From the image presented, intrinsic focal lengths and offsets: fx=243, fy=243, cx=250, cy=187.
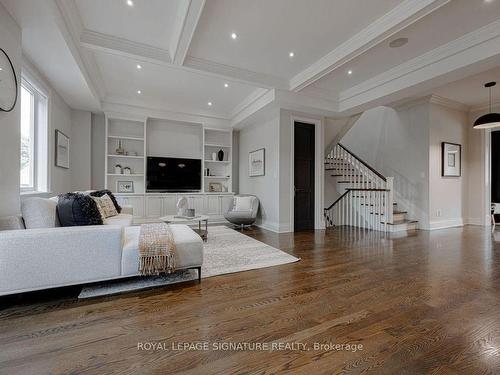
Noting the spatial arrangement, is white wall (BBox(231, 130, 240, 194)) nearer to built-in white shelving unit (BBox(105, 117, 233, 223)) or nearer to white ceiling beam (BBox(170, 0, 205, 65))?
built-in white shelving unit (BBox(105, 117, 233, 223))

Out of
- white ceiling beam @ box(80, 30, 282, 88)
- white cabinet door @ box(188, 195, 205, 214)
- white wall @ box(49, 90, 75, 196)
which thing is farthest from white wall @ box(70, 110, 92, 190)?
white ceiling beam @ box(80, 30, 282, 88)

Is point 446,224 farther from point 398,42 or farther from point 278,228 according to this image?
point 398,42

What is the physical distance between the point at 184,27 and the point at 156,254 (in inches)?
102

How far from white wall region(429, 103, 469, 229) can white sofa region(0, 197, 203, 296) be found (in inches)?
245

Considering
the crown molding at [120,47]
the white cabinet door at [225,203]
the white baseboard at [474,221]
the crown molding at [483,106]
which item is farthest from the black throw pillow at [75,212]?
the crown molding at [483,106]

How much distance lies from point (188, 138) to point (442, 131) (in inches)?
249

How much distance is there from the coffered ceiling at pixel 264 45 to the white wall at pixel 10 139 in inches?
6.6

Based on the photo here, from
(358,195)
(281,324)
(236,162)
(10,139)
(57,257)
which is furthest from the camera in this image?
(236,162)

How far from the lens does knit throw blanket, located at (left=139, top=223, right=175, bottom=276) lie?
7.18 feet

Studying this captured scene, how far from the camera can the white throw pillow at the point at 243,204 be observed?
556cm

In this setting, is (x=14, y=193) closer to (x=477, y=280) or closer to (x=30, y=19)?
(x=30, y=19)

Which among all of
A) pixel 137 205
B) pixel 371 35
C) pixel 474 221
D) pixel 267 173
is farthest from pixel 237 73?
pixel 474 221

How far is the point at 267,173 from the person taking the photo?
223 inches

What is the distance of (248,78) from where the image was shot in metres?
Answer: 4.36
